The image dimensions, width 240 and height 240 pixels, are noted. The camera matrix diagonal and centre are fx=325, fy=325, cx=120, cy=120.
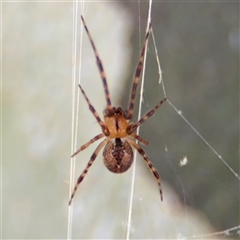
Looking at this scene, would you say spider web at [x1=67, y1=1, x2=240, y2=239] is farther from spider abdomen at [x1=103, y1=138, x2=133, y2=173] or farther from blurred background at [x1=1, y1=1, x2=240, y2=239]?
spider abdomen at [x1=103, y1=138, x2=133, y2=173]

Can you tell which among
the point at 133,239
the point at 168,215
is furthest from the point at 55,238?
the point at 168,215

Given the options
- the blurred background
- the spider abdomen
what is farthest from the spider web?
the spider abdomen

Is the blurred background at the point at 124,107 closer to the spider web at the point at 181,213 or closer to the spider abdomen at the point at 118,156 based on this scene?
the spider web at the point at 181,213

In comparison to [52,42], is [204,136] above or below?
below

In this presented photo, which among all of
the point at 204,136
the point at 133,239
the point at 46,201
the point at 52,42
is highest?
the point at 52,42

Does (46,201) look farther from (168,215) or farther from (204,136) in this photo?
(204,136)

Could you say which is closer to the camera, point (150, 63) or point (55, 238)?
point (150, 63)
